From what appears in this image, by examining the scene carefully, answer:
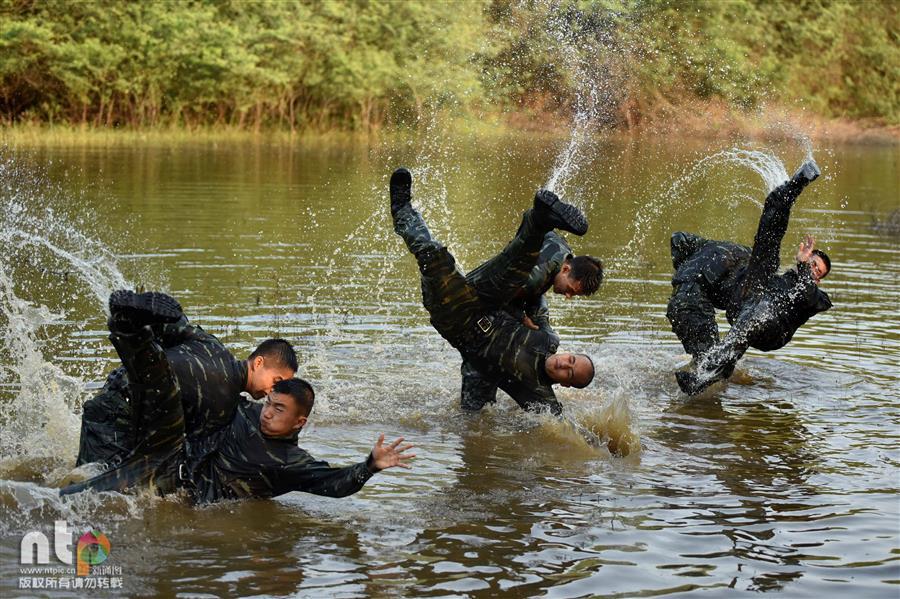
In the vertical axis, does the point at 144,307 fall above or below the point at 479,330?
above

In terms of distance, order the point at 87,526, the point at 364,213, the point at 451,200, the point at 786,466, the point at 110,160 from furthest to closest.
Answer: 1. the point at 110,160
2. the point at 451,200
3. the point at 364,213
4. the point at 786,466
5. the point at 87,526

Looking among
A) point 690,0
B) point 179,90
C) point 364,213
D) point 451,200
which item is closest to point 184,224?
point 364,213

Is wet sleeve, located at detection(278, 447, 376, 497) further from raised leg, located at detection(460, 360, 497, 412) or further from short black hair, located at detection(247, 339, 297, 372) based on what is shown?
raised leg, located at detection(460, 360, 497, 412)

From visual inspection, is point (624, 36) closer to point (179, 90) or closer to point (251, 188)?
point (179, 90)

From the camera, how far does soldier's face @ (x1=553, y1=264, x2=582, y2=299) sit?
9969 millimetres

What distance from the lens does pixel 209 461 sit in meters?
7.61

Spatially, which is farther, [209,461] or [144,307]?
[209,461]

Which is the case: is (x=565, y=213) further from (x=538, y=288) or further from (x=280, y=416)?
(x=280, y=416)

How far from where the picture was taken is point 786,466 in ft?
30.2

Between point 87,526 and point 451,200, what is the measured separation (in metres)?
19.3

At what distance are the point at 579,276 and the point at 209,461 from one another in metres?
3.62

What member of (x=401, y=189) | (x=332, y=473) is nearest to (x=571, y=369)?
(x=401, y=189)

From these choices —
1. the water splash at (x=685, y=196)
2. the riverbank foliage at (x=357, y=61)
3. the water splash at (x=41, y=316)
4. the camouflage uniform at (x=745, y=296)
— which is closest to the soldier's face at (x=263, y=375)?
the water splash at (x=41, y=316)

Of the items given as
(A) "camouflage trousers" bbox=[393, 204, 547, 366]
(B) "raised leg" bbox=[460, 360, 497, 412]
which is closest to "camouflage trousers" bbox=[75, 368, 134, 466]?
(A) "camouflage trousers" bbox=[393, 204, 547, 366]
